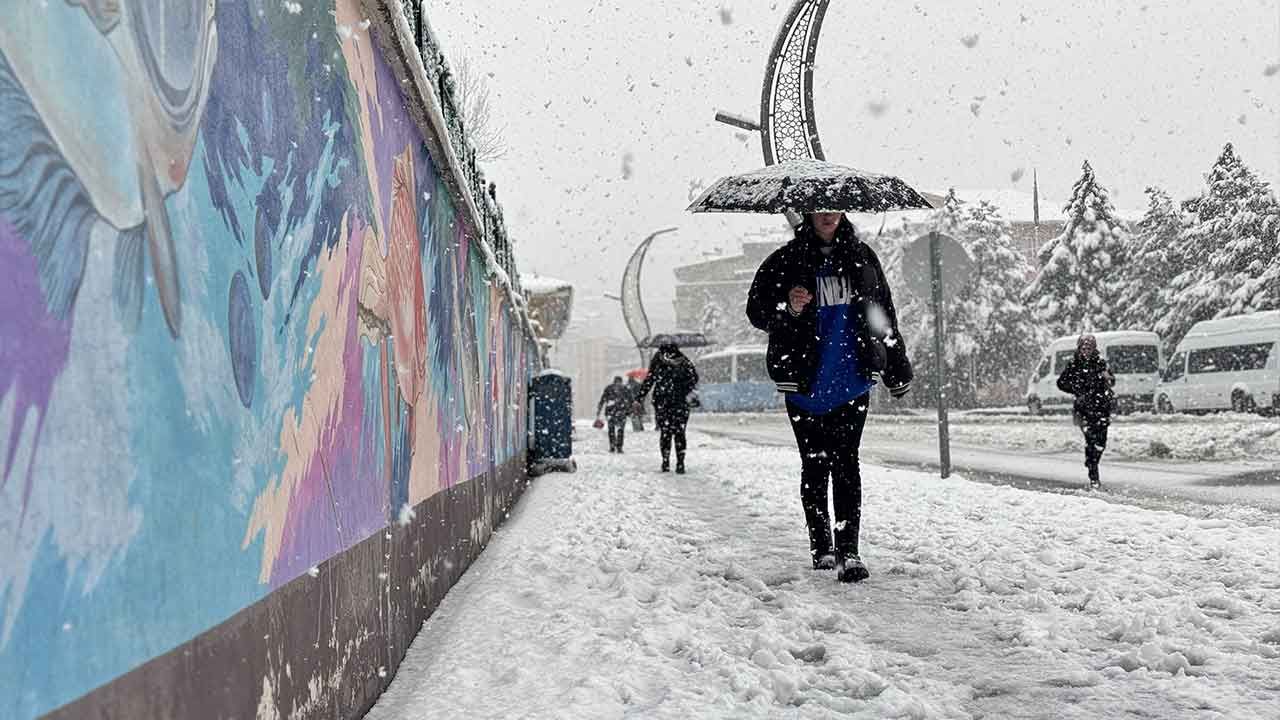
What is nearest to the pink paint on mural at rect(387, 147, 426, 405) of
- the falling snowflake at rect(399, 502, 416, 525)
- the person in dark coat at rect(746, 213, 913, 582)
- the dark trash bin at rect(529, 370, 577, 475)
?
the falling snowflake at rect(399, 502, 416, 525)

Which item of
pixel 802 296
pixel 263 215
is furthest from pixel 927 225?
pixel 263 215

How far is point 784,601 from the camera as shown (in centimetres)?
490

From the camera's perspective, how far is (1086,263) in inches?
1981

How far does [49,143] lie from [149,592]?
677 mm

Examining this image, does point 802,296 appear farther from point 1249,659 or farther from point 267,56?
point 267,56

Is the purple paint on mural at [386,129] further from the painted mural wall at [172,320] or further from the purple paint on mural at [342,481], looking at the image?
the purple paint on mural at [342,481]

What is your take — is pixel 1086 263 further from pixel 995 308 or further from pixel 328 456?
pixel 328 456

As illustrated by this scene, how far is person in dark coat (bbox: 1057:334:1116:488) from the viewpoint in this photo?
11242mm

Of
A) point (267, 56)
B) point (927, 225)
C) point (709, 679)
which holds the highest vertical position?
point (927, 225)

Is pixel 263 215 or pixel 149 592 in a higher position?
pixel 263 215

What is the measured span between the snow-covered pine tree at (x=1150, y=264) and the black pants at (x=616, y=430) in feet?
109

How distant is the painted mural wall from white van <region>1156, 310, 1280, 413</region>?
29.7 m

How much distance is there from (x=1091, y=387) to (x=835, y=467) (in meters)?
6.62

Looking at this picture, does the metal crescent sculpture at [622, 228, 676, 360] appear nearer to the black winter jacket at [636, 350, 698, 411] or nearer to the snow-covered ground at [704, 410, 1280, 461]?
the snow-covered ground at [704, 410, 1280, 461]
